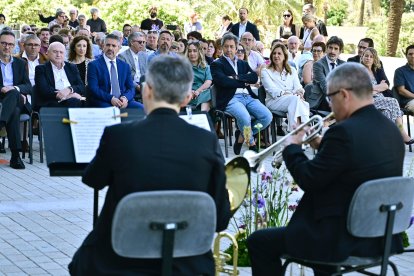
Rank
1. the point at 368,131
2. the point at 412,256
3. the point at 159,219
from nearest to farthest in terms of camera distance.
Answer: the point at 159,219 → the point at 368,131 → the point at 412,256

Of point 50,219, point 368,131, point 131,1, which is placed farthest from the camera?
point 131,1

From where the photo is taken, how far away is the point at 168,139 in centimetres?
462

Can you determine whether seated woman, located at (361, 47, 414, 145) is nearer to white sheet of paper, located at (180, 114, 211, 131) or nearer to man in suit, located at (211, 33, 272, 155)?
man in suit, located at (211, 33, 272, 155)

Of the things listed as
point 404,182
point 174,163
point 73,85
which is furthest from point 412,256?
point 73,85

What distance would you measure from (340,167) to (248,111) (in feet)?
27.9

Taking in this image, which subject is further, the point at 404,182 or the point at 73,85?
the point at 73,85

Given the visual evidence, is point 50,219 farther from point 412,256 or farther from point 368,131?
point 368,131

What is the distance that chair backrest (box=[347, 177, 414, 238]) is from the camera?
506 centimetres

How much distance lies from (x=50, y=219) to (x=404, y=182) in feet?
14.7

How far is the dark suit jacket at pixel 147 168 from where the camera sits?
15.0 feet

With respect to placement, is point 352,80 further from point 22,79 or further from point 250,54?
point 250,54

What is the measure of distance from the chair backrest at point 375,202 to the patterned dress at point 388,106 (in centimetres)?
848

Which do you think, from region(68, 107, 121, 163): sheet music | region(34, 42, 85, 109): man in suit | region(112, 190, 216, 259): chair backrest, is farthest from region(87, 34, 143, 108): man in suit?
region(112, 190, 216, 259): chair backrest

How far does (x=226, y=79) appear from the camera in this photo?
13516mm
